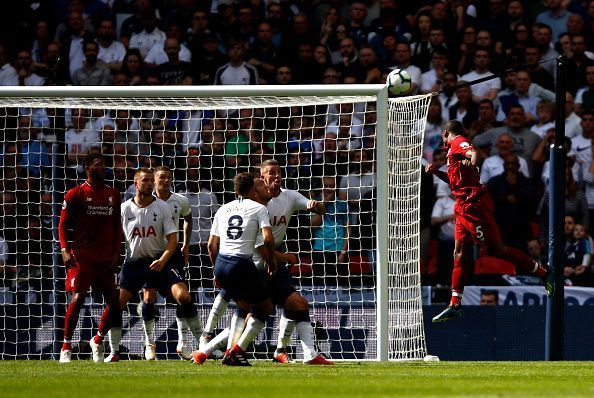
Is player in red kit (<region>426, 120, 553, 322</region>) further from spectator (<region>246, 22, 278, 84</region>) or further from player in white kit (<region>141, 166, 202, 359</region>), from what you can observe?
spectator (<region>246, 22, 278, 84</region>)

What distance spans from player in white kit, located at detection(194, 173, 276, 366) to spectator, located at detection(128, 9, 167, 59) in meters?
7.89

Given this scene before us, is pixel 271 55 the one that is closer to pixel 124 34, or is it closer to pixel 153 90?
pixel 124 34

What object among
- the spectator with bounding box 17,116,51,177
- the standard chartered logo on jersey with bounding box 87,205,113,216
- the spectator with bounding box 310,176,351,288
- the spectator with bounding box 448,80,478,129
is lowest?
the spectator with bounding box 310,176,351,288

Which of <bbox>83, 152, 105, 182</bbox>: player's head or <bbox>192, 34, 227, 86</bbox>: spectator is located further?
<bbox>192, 34, 227, 86</bbox>: spectator

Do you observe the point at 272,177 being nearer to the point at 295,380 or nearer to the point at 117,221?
the point at 117,221

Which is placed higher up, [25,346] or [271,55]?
[271,55]

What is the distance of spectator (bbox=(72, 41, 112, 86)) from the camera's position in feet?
63.1

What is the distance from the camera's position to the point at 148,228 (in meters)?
13.6

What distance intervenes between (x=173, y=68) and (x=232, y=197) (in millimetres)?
3847

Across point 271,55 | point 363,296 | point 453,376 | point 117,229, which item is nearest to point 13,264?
point 117,229

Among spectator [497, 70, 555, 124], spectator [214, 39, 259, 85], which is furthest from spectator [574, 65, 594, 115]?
spectator [214, 39, 259, 85]

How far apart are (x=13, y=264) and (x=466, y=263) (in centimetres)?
571

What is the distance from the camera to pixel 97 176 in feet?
43.0

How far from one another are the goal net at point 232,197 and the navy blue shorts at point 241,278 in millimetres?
1730
